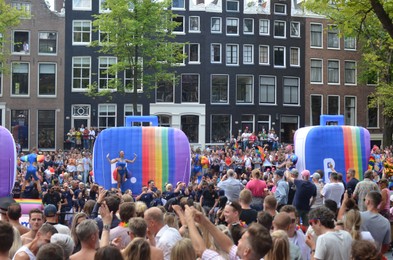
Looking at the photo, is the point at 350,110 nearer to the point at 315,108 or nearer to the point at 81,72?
the point at 315,108

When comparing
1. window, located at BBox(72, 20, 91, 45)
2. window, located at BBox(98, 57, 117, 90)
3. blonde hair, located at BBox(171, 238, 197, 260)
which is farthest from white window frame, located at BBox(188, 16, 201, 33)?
blonde hair, located at BBox(171, 238, 197, 260)

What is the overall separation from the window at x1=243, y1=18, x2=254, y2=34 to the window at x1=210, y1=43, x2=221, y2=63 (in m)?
2.15

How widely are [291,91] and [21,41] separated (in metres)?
18.3

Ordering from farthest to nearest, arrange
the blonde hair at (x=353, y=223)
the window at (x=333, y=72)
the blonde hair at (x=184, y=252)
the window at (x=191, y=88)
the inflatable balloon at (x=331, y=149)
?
the window at (x=333, y=72), the window at (x=191, y=88), the inflatable balloon at (x=331, y=149), the blonde hair at (x=353, y=223), the blonde hair at (x=184, y=252)

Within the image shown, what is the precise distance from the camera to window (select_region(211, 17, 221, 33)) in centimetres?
4275

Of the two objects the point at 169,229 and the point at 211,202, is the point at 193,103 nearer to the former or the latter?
the point at 211,202

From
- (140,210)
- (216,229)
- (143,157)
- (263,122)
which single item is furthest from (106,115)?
(216,229)

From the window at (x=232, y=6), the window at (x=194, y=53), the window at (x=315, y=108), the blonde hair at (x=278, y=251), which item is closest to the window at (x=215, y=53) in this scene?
the window at (x=194, y=53)

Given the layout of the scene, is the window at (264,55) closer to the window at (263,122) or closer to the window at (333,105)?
the window at (263,122)

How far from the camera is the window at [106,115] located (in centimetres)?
4028

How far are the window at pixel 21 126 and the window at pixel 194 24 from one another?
12.1 m

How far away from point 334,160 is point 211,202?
741 centimetres

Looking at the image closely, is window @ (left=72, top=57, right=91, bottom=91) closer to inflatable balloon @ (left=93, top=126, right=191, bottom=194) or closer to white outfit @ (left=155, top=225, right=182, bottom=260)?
inflatable balloon @ (left=93, top=126, right=191, bottom=194)

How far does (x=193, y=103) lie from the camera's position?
42.0 metres
